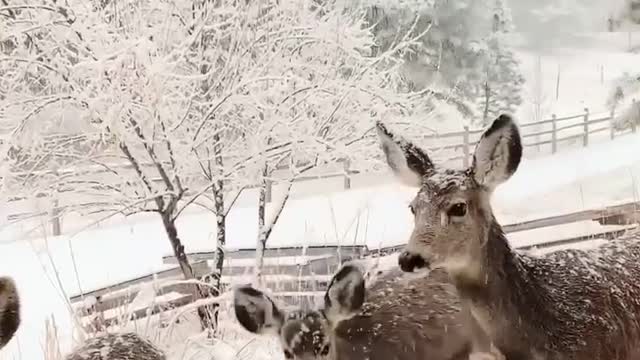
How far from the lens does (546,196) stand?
2080mm

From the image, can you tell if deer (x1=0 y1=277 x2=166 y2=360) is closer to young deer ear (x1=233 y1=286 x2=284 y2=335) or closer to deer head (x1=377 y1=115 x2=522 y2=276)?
young deer ear (x1=233 y1=286 x2=284 y2=335)

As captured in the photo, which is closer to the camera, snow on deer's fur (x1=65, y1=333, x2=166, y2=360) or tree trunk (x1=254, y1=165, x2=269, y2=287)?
snow on deer's fur (x1=65, y1=333, x2=166, y2=360)

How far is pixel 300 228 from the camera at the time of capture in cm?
205

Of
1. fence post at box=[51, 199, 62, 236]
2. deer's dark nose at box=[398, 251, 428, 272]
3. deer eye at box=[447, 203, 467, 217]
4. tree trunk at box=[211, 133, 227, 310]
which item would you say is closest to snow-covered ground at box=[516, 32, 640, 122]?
tree trunk at box=[211, 133, 227, 310]

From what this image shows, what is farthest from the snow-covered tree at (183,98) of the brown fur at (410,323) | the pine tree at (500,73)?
the brown fur at (410,323)

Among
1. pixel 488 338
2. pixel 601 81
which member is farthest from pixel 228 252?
pixel 601 81

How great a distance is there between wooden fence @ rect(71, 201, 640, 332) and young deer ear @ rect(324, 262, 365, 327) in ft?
1.50

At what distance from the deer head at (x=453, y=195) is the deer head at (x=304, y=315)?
109 mm

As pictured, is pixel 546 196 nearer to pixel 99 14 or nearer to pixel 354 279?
pixel 354 279

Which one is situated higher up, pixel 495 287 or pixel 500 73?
pixel 500 73

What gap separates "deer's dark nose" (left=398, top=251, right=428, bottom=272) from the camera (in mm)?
1166

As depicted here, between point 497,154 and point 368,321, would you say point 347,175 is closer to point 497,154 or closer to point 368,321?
point 368,321

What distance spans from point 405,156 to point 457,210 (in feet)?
0.37

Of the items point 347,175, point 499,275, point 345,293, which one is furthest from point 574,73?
point 345,293
